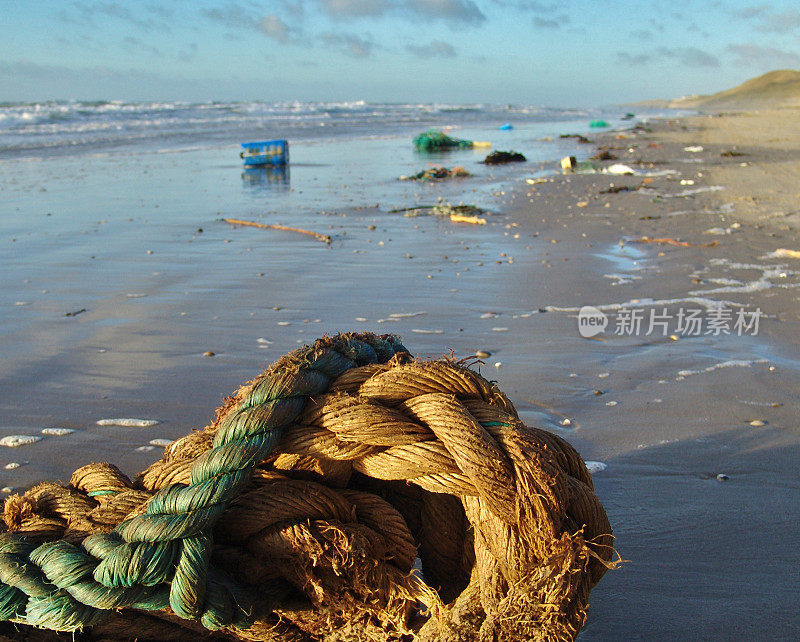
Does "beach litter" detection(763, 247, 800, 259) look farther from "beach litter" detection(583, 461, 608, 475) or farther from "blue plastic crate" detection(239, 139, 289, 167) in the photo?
"blue plastic crate" detection(239, 139, 289, 167)

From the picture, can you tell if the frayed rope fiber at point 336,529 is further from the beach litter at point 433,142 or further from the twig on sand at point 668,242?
the beach litter at point 433,142

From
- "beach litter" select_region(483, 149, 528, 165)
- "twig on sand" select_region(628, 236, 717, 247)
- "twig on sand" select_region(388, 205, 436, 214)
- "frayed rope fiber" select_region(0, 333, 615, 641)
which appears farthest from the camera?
"beach litter" select_region(483, 149, 528, 165)

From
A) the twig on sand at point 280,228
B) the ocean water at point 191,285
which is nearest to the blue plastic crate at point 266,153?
the ocean water at point 191,285

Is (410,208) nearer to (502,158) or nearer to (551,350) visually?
(551,350)

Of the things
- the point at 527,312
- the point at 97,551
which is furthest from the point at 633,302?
the point at 97,551

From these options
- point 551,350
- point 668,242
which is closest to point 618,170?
point 668,242

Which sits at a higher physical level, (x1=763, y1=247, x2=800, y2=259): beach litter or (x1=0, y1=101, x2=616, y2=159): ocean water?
(x1=0, y1=101, x2=616, y2=159): ocean water

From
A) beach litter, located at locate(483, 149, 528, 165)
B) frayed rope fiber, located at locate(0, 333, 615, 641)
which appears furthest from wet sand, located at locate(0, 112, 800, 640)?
beach litter, located at locate(483, 149, 528, 165)

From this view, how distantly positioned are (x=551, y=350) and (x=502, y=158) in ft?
50.7

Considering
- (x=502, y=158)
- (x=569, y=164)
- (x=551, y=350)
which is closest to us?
(x=551, y=350)

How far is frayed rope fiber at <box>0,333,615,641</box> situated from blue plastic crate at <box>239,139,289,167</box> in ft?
55.6

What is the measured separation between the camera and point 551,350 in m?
4.34

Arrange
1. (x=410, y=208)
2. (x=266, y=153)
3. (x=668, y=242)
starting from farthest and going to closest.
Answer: (x=266, y=153) → (x=410, y=208) → (x=668, y=242)

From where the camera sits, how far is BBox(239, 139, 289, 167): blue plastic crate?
17.6 metres
